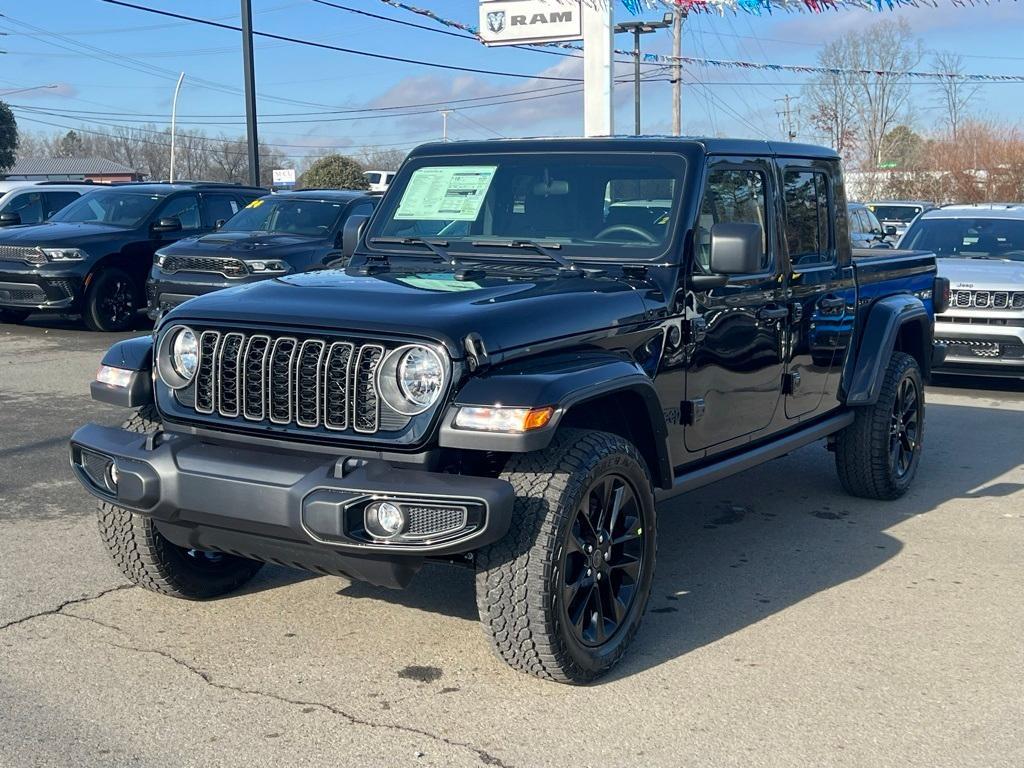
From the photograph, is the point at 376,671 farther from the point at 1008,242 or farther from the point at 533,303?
the point at 1008,242

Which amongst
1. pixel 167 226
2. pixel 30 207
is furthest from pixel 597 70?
pixel 30 207

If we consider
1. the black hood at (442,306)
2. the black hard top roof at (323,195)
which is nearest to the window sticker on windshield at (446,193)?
the black hood at (442,306)

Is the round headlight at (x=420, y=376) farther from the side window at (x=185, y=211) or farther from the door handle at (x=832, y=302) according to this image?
the side window at (x=185, y=211)

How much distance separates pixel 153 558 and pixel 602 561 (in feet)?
5.81

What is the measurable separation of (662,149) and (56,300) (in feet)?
A: 34.2

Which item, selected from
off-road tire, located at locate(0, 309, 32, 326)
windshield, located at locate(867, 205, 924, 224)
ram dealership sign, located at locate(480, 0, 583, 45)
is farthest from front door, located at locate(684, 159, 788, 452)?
windshield, located at locate(867, 205, 924, 224)

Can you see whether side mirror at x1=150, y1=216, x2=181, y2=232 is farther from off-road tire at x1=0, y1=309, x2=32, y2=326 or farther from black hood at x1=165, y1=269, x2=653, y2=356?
black hood at x1=165, y1=269, x2=653, y2=356

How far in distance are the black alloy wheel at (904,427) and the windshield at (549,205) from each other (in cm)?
244

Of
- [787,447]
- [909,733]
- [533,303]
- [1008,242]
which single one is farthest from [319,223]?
[909,733]

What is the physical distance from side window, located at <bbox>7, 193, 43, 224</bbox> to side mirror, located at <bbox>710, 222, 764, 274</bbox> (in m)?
15.3

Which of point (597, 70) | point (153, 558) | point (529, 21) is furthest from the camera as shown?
point (529, 21)

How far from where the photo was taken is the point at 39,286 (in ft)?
45.1

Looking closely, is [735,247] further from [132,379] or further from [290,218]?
[290,218]

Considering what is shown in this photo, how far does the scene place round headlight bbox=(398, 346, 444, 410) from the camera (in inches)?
153
